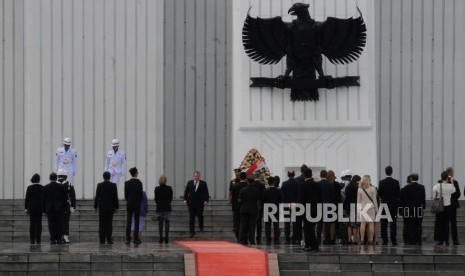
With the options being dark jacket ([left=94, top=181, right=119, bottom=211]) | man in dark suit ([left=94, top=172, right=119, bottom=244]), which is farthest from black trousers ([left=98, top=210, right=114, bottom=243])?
dark jacket ([left=94, top=181, right=119, bottom=211])

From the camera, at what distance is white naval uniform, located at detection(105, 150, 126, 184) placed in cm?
3625

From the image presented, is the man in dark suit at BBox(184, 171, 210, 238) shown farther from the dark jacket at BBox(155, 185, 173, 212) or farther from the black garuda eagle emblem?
the black garuda eagle emblem

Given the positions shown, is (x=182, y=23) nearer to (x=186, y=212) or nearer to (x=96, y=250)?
(x=186, y=212)

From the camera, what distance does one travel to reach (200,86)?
40656 millimetres

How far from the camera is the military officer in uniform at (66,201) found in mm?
31422

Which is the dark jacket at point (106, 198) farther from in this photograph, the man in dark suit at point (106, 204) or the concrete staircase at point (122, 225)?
the concrete staircase at point (122, 225)

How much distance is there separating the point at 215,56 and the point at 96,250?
12999mm

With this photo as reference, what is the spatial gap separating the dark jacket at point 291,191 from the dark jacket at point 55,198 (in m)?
4.58

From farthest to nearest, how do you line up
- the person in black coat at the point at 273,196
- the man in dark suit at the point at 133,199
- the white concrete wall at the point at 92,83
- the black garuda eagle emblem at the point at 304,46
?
the white concrete wall at the point at 92,83 < the black garuda eagle emblem at the point at 304,46 < the person in black coat at the point at 273,196 < the man in dark suit at the point at 133,199

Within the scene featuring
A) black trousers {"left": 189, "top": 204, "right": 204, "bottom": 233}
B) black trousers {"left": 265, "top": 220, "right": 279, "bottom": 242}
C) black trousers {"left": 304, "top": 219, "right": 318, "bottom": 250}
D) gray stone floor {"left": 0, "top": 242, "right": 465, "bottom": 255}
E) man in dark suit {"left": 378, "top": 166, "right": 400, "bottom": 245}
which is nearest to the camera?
gray stone floor {"left": 0, "top": 242, "right": 465, "bottom": 255}

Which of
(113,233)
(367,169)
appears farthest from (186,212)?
(367,169)

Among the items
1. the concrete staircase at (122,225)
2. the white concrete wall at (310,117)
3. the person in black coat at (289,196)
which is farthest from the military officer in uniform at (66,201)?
the white concrete wall at (310,117)

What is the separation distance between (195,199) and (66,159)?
3352 mm

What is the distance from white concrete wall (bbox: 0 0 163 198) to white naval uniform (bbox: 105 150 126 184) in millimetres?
2518
